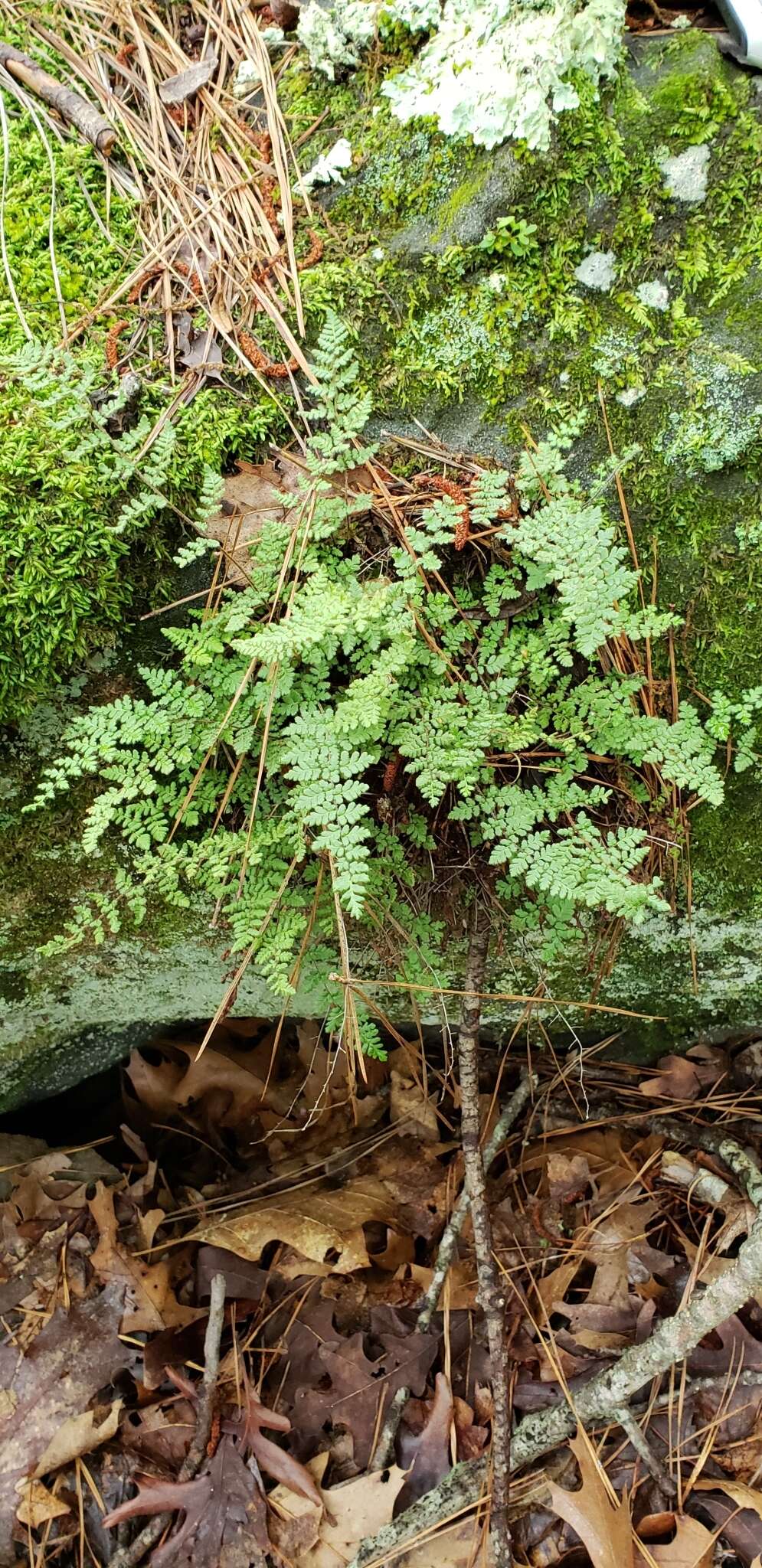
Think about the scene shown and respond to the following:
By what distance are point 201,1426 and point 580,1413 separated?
1229mm

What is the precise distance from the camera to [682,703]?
7.93 feet

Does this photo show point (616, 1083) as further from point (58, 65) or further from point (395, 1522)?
point (58, 65)

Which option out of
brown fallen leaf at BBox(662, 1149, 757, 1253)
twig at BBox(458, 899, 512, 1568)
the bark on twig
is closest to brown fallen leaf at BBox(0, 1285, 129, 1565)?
twig at BBox(458, 899, 512, 1568)

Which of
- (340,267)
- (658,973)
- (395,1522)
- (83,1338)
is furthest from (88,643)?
(395,1522)

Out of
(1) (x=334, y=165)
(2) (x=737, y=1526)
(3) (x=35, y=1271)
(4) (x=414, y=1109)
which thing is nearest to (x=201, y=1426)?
(3) (x=35, y=1271)

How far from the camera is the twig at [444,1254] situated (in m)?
2.80

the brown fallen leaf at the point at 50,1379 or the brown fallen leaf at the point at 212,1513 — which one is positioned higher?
the brown fallen leaf at the point at 50,1379

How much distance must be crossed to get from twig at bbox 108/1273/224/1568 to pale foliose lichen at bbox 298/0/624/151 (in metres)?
3.62

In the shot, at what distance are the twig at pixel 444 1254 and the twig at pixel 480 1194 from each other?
7.7 inches

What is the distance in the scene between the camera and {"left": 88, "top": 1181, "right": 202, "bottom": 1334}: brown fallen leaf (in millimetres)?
3135

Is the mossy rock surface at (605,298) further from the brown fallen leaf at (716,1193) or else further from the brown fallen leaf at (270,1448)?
the brown fallen leaf at (270,1448)

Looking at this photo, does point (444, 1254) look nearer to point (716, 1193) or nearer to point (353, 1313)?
point (353, 1313)

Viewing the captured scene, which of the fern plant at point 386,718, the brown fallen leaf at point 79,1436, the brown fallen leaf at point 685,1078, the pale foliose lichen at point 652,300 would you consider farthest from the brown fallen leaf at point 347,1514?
the pale foliose lichen at point 652,300

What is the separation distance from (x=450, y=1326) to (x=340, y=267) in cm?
328
